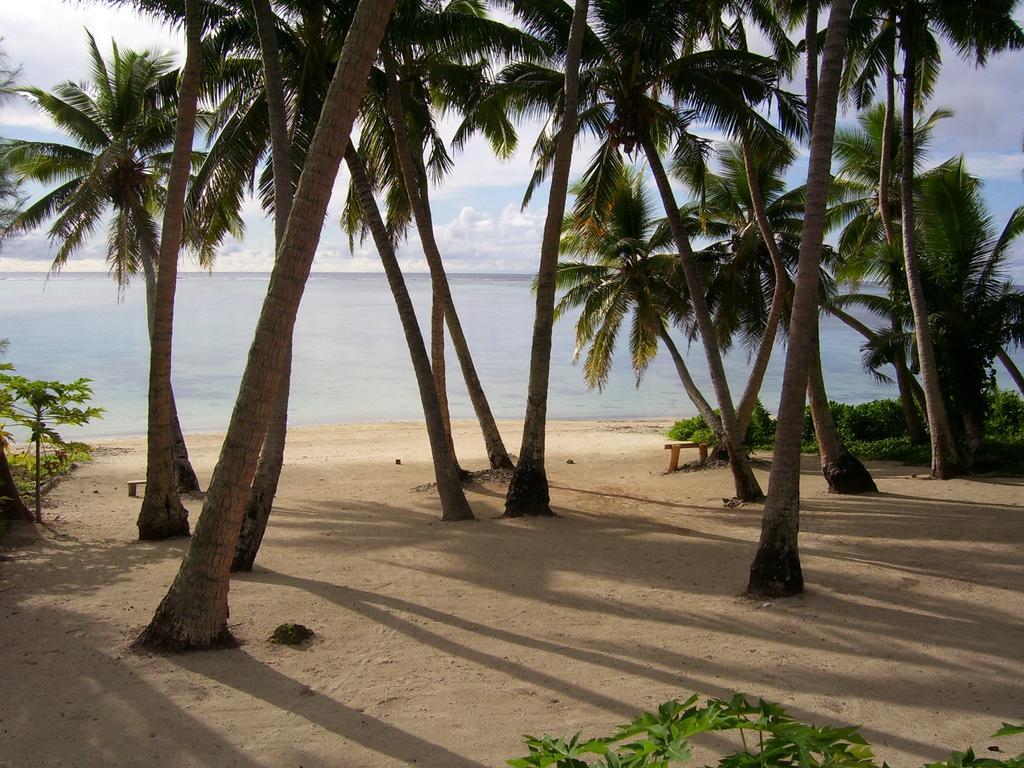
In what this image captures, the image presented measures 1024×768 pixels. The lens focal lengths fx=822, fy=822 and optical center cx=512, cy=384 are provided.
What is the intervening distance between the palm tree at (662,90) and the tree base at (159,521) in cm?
722

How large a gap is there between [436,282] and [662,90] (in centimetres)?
448

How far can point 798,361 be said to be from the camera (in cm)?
639

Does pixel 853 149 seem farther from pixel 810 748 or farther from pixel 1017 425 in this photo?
pixel 810 748

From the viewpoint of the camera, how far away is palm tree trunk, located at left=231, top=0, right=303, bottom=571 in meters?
7.34

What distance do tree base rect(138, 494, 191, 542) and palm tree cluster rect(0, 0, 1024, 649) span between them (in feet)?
0.08

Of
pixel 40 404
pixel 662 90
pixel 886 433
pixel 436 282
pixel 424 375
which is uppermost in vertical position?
pixel 662 90

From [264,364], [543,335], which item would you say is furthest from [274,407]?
[543,335]

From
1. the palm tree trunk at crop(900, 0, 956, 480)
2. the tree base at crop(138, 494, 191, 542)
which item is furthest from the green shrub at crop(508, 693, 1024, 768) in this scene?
the palm tree trunk at crop(900, 0, 956, 480)

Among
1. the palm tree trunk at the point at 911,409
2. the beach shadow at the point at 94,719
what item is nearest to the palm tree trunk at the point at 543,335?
the beach shadow at the point at 94,719

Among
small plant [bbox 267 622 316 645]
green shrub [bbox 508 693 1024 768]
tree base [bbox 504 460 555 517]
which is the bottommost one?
small plant [bbox 267 622 316 645]

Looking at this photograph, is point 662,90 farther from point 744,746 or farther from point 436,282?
point 744,746

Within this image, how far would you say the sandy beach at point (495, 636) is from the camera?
419 cm

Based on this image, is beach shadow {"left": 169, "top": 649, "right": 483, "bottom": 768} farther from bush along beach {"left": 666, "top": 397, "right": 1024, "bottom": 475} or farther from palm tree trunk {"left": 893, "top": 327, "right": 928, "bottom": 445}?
palm tree trunk {"left": 893, "top": 327, "right": 928, "bottom": 445}

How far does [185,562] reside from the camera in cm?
526
